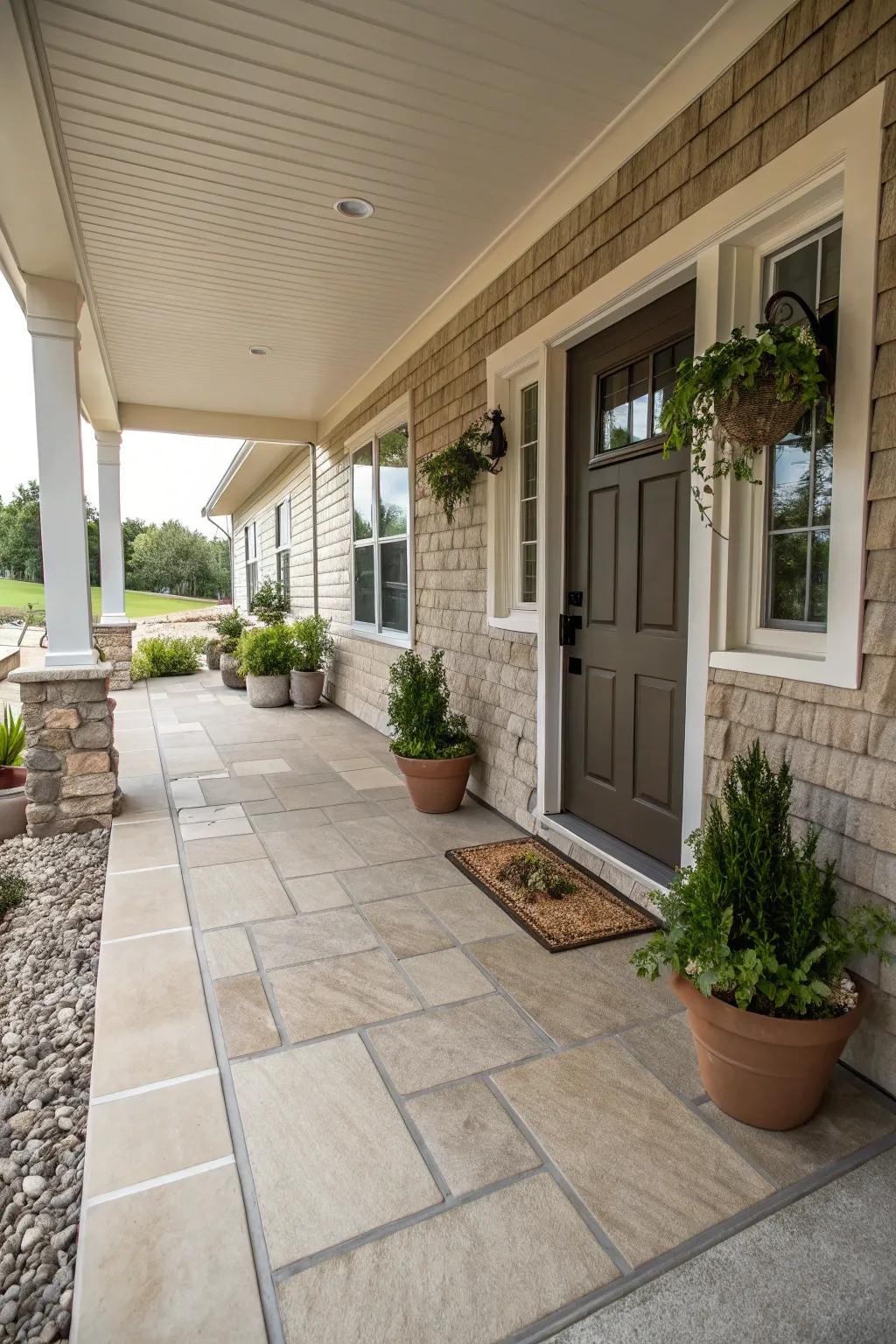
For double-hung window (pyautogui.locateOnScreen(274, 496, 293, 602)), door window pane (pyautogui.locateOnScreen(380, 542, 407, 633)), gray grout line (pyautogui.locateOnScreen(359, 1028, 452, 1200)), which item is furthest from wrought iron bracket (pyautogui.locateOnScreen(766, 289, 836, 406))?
double-hung window (pyautogui.locateOnScreen(274, 496, 293, 602))

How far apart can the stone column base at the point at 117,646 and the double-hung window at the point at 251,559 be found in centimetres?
453

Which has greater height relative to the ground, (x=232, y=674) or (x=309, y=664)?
(x=309, y=664)

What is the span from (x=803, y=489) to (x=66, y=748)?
135 inches

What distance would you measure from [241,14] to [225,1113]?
302 cm

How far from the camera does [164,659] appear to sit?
32.9 ft

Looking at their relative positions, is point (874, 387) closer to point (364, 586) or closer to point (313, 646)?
point (364, 586)

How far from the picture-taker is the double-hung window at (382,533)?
5469 millimetres

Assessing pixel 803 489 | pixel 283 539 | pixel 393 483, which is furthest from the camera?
pixel 283 539

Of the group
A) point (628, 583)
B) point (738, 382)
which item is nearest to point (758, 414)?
point (738, 382)

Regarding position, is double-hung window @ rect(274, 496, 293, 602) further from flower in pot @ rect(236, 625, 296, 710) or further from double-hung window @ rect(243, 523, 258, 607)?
flower in pot @ rect(236, 625, 296, 710)

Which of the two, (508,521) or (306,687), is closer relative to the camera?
(508,521)

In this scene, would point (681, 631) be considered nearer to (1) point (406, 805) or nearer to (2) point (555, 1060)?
(2) point (555, 1060)

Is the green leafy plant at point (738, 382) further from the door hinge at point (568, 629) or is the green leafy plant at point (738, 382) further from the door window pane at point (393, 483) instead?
the door window pane at point (393, 483)

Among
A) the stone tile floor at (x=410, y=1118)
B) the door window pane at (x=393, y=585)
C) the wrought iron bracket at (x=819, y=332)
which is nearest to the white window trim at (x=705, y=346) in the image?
the wrought iron bracket at (x=819, y=332)
